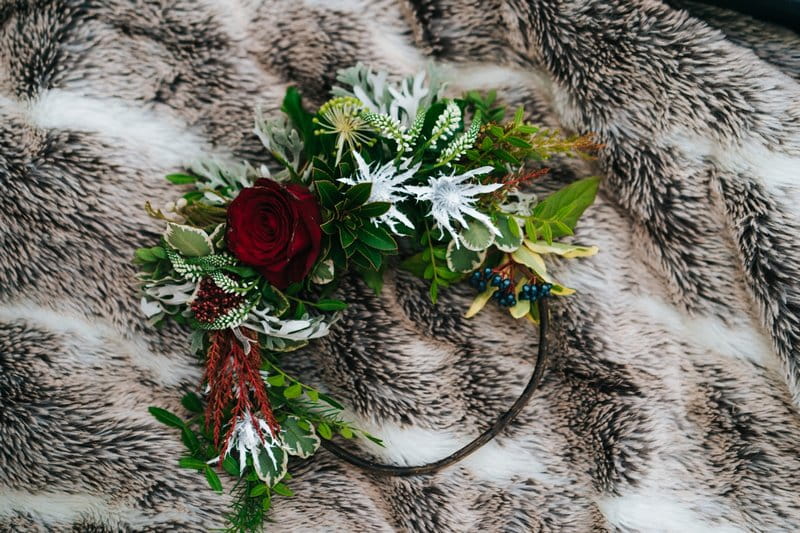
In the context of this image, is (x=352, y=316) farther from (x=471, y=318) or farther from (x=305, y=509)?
(x=305, y=509)

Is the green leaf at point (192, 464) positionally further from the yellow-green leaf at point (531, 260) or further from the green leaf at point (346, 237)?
the yellow-green leaf at point (531, 260)

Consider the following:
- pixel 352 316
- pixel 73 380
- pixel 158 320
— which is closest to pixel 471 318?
pixel 352 316

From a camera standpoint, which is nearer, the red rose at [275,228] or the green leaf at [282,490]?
the red rose at [275,228]

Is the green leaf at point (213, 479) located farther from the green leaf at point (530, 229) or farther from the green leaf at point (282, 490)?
the green leaf at point (530, 229)

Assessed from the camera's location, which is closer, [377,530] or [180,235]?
[180,235]

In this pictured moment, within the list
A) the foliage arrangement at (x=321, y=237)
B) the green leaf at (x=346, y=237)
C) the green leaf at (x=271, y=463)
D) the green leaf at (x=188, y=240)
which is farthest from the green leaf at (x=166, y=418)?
the green leaf at (x=346, y=237)

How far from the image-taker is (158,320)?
2.39 feet

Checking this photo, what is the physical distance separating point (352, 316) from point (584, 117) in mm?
394

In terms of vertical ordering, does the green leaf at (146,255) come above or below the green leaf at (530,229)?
below

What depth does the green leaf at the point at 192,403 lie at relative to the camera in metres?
0.74

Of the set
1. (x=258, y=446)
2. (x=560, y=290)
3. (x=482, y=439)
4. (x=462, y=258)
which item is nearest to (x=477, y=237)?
(x=462, y=258)

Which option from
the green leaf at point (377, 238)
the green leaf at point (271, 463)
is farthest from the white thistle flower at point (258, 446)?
the green leaf at point (377, 238)

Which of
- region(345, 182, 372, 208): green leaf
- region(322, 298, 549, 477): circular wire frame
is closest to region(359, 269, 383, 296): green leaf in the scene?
region(345, 182, 372, 208): green leaf

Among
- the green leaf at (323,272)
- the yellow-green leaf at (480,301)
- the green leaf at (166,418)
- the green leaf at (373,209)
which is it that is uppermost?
the green leaf at (373,209)
